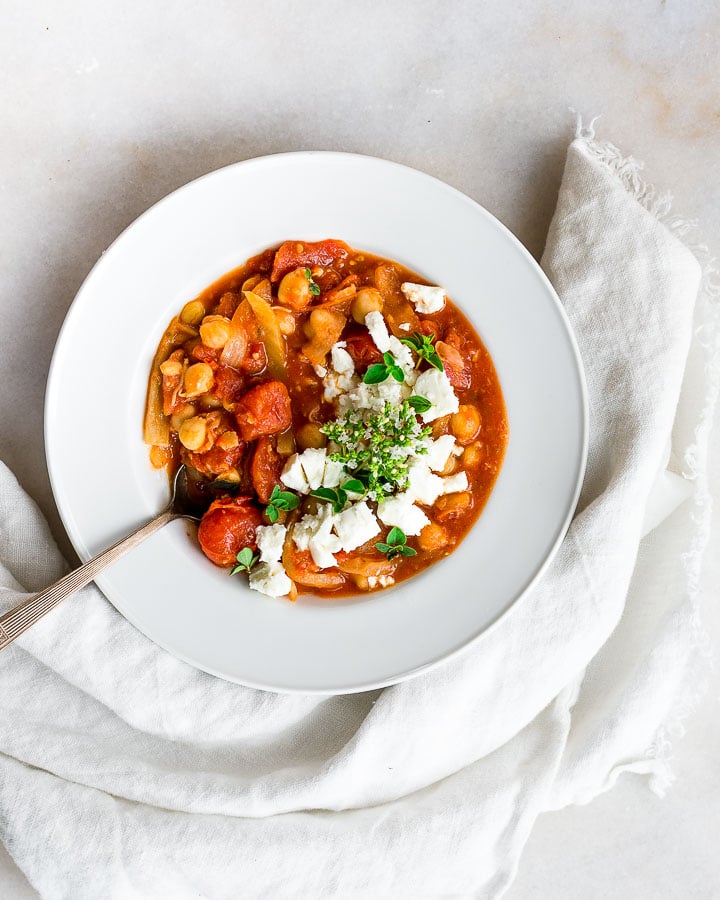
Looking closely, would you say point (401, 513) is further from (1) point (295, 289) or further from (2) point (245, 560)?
(1) point (295, 289)

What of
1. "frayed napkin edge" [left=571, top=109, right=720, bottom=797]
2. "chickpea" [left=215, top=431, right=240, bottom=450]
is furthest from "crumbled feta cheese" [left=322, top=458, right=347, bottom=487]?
"frayed napkin edge" [left=571, top=109, right=720, bottom=797]

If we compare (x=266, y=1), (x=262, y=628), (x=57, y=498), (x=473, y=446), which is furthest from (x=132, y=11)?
(x=262, y=628)

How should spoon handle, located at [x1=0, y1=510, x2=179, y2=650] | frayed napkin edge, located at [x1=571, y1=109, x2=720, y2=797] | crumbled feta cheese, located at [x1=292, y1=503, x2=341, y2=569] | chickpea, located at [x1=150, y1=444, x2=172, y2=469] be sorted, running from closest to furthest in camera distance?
spoon handle, located at [x1=0, y1=510, x2=179, y2=650] → crumbled feta cheese, located at [x1=292, y1=503, x2=341, y2=569] → chickpea, located at [x1=150, y1=444, x2=172, y2=469] → frayed napkin edge, located at [x1=571, y1=109, x2=720, y2=797]

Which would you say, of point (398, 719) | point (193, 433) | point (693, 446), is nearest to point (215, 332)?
point (193, 433)

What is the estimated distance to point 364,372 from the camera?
3797 millimetres

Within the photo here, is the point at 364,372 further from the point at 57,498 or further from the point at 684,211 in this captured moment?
the point at 684,211

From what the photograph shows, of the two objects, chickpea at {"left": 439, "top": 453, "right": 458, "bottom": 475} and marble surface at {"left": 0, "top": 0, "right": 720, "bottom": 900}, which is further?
marble surface at {"left": 0, "top": 0, "right": 720, "bottom": 900}

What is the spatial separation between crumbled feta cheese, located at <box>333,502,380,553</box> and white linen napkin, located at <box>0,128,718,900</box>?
2.85 ft

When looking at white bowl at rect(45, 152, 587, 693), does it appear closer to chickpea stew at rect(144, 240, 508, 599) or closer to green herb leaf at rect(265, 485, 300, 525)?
chickpea stew at rect(144, 240, 508, 599)

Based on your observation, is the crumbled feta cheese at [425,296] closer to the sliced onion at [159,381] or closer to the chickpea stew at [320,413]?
the chickpea stew at [320,413]

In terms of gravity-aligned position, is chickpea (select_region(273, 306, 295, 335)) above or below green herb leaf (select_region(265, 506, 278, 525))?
above

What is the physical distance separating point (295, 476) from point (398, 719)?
1.34 m

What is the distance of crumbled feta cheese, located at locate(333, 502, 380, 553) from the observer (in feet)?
11.9

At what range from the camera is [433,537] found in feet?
12.4
